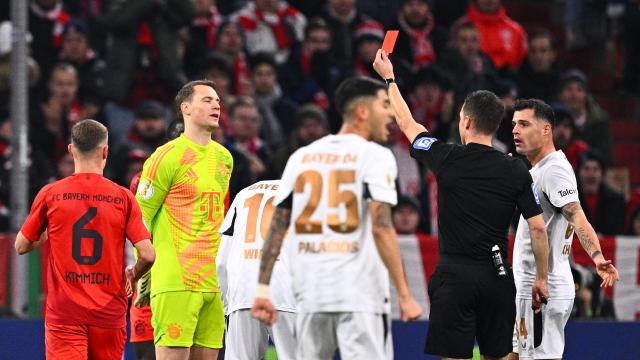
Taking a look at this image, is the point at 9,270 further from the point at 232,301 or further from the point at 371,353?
the point at 371,353

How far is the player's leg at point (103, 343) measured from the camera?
7.36 meters

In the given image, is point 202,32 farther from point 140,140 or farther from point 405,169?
point 405,169

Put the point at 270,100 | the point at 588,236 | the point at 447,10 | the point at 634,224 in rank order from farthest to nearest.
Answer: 1. the point at 447,10
2. the point at 270,100
3. the point at 634,224
4. the point at 588,236

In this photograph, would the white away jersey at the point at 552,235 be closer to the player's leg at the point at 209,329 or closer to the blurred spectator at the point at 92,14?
the player's leg at the point at 209,329

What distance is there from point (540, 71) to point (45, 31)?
18.6 feet

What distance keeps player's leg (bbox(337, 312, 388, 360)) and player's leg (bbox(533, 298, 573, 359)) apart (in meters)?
2.00

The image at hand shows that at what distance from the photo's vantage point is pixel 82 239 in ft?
23.8

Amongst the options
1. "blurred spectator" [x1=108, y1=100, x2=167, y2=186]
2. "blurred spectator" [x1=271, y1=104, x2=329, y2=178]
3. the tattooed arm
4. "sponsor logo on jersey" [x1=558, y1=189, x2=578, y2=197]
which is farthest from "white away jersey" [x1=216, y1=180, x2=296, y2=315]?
"blurred spectator" [x1=271, y1=104, x2=329, y2=178]

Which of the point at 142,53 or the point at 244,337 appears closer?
the point at 244,337

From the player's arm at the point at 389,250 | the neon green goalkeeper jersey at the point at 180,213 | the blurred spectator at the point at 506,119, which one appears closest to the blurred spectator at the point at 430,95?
the blurred spectator at the point at 506,119

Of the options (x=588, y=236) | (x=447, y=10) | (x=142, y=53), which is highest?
(x=447, y=10)

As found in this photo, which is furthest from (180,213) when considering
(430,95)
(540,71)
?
(540,71)

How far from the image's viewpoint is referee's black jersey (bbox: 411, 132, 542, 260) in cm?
736

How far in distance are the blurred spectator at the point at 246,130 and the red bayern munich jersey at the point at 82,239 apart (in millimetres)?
5176
